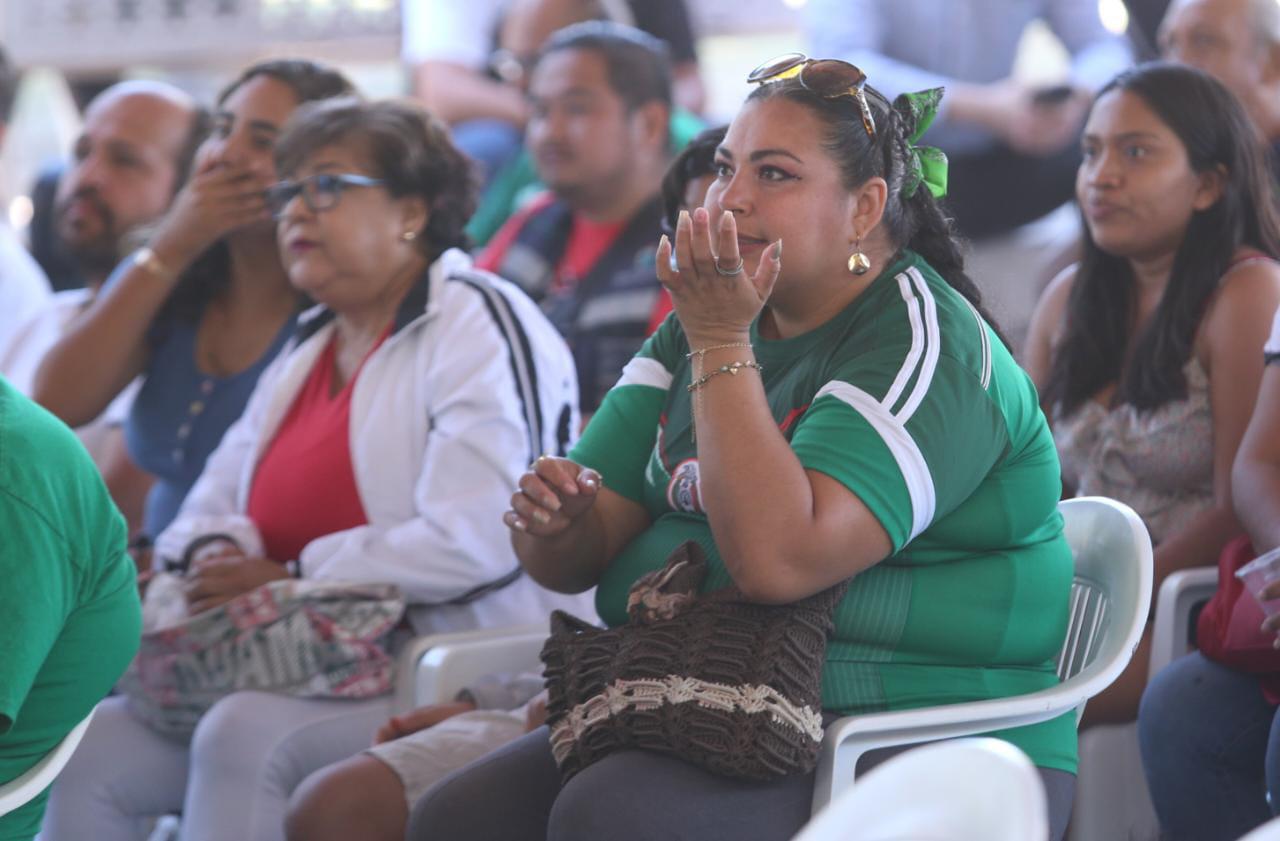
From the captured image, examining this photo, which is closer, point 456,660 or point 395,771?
point 395,771

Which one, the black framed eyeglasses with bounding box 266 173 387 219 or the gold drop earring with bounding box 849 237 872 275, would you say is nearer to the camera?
the gold drop earring with bounding box 849 237 872 275

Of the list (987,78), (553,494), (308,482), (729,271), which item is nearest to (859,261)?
(729,271)

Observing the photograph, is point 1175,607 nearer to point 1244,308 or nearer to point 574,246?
point 1244,308

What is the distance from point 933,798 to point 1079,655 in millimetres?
1060

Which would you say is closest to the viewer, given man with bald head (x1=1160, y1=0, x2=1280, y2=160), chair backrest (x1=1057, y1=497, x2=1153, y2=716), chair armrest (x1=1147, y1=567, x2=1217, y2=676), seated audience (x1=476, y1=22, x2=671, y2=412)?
chair backrest (x1=1057, y1=497, x2=1153, y2=716)

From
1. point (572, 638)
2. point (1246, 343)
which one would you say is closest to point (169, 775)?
point (572, 638)

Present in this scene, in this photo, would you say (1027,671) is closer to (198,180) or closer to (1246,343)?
(1246,343)

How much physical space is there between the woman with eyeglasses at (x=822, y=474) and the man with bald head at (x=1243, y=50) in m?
1.63

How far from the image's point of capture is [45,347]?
3.59 meters

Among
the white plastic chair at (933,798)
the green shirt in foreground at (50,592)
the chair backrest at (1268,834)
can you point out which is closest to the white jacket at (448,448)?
the green shirt in foreground at (50,592)

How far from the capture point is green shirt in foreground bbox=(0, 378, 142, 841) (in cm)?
172

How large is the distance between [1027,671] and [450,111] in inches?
142

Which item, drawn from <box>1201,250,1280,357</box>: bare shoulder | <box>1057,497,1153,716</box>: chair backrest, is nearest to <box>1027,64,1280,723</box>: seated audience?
<box>1201,250,1280,357</box>: bare shoulder

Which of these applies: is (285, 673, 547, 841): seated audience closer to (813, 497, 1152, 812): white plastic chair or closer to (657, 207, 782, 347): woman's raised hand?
(813, 497, 1152, 812): white plastic chair
